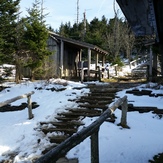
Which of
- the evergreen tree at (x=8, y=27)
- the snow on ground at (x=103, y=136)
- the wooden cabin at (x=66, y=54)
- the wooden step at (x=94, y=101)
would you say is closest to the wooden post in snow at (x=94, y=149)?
the snow on ground at (x=103, y=136)

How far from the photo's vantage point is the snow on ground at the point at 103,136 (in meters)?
5.04

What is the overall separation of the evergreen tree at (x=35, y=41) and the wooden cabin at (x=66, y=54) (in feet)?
4.55

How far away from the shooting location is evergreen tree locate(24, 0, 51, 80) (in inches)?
560

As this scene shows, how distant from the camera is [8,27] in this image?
14359 millimetres

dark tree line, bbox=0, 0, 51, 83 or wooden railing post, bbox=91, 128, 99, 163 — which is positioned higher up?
dark tree line, bbox=0, 0, 51, 83

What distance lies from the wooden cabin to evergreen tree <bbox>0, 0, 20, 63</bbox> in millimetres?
3058

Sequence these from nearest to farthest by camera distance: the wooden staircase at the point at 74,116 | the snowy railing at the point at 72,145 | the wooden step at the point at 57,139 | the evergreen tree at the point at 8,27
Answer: the snowy railing at the point at 72,145, the wooden step at the point at 57,139, the wooden staircase at the point at 74,116, the evergreen tree at the point at 8,27

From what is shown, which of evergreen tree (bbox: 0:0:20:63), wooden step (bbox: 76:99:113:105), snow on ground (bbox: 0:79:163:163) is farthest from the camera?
evergreen tree (bbox: 0:0:20:63)

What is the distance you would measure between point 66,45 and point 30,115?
12.4m

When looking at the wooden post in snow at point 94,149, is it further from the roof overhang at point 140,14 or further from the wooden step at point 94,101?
the wooden step at point 94,101

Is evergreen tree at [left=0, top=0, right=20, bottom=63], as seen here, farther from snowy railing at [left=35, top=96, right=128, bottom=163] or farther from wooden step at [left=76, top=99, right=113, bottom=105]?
snowy railing at [left=35, top=96, right=128, bottom=163]

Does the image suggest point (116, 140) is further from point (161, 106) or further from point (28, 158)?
point (161, 106)

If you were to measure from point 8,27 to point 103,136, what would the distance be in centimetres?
1145

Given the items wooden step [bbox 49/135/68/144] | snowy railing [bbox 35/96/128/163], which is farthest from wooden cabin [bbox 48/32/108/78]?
snowy railing [bbox 35/96/128/163]
